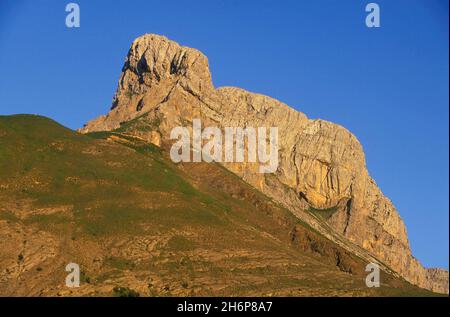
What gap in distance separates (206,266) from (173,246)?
6.20 meters

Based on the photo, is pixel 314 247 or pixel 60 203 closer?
pixel 60 203

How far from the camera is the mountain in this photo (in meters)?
122

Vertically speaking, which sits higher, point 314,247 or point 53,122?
point 53,122

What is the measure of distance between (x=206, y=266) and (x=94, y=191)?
23989mm

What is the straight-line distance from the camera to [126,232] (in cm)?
13425

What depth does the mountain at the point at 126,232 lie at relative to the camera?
122 m

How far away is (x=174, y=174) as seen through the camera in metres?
162
